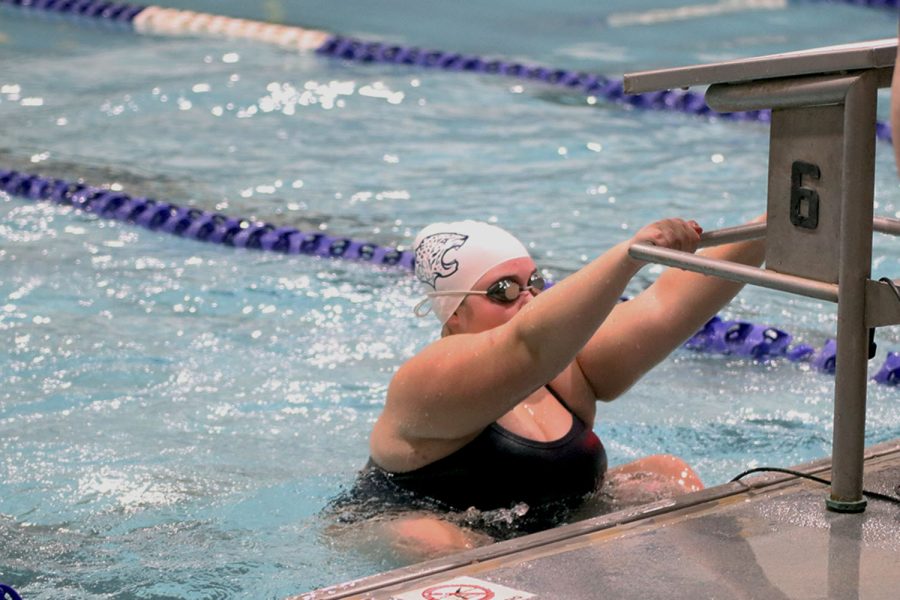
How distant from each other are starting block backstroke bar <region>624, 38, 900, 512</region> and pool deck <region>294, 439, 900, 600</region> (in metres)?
0.13

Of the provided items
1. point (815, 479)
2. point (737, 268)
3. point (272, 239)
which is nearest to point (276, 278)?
point (272, 239)

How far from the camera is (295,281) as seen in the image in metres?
6.36

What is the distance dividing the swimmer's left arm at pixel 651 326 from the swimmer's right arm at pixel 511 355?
334 millimetres

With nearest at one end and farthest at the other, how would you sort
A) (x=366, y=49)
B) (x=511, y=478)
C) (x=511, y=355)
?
1. (x=511, y=355)
2. (x=511, y=478)
3. (x=366, y=49)

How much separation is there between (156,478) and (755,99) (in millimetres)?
2562

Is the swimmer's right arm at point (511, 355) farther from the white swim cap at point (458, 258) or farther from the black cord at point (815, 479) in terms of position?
the black cord at point (815, 479)

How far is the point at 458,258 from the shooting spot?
3240 millimetres

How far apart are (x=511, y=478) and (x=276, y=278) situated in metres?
3.42

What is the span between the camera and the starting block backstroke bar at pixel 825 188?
Result: 2205 millimetres

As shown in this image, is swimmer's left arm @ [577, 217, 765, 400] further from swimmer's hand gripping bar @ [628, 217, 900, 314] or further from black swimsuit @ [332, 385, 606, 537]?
swimmer's hand gripping bar @ [628, 217, 900, 314]

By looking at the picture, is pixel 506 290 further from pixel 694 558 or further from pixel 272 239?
pixel 272 239

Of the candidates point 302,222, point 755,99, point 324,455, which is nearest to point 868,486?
point 755,99

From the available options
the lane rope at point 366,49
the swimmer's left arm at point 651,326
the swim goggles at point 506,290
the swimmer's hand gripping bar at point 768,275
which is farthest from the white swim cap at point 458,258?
the lane rope at point 366,49

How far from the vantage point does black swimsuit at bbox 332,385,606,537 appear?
315 centimetres
